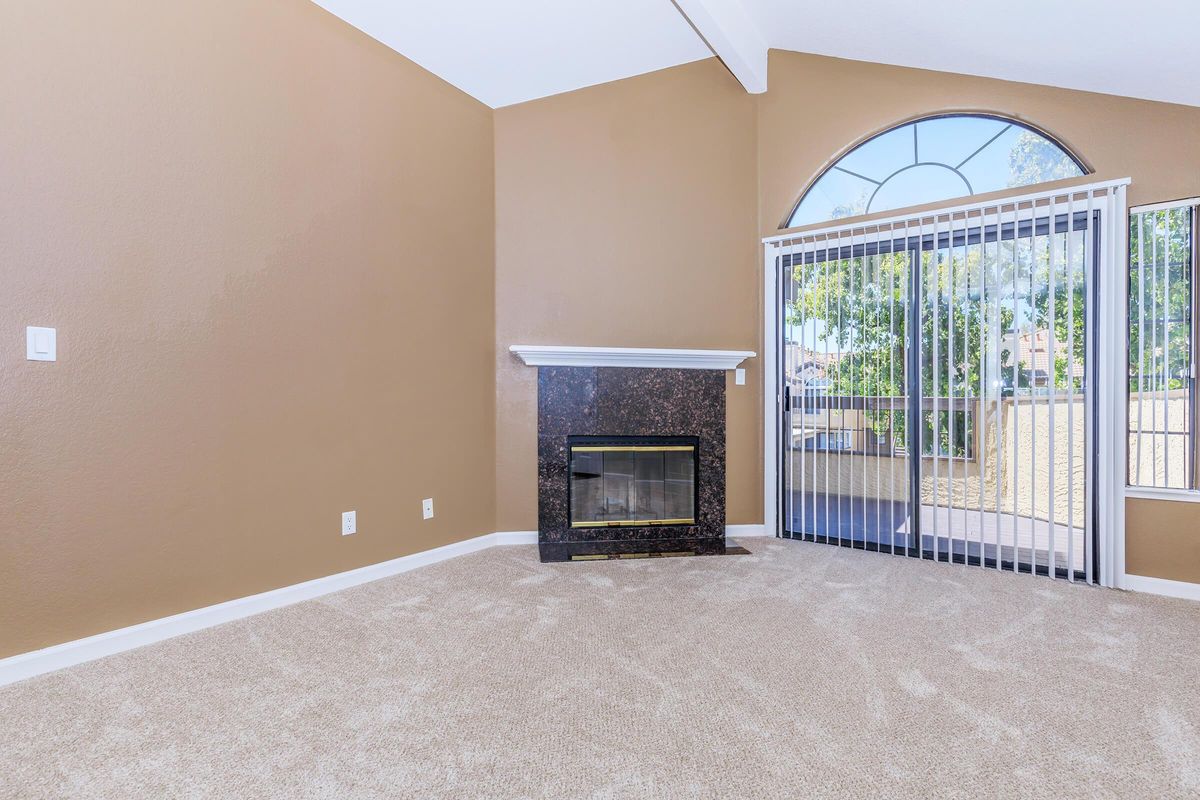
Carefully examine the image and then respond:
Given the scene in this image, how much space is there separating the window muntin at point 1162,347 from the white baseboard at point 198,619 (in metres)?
0.63

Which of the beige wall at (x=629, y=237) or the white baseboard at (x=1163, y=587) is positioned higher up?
the beige wall at (x=629, y=237)

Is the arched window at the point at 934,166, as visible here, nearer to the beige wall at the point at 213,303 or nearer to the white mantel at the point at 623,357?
the white mantel at the point at 623,357

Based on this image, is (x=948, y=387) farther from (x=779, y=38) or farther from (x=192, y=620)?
(x=192, y=620)

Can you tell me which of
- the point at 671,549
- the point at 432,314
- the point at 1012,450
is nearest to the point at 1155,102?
the point at 1012,450

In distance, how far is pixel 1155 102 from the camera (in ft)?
9.61

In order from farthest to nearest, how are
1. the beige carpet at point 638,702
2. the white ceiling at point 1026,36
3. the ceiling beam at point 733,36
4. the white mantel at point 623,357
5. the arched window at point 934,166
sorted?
the white mantel at point 623,357 → the arched window at point 934,166 → the ceiling beam at point 733,36 → the white ceiling at point 1026,36 → the beige carpet at point 638,702

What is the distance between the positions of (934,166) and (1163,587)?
2584mm

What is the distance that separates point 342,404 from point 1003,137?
3.98 meters

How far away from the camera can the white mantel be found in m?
3.69

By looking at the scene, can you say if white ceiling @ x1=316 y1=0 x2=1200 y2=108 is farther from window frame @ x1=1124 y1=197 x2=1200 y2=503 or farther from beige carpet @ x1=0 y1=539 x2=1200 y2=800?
beige carpet @ x1=0 y1=539 x2=1200 y2=800

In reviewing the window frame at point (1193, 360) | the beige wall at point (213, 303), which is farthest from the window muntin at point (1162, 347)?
the beige wall at point (213, 303)

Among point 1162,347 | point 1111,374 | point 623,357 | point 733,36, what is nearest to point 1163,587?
point 1111,374

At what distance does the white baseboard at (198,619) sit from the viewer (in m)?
2.05

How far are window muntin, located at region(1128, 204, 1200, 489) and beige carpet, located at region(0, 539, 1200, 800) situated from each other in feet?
2.34
